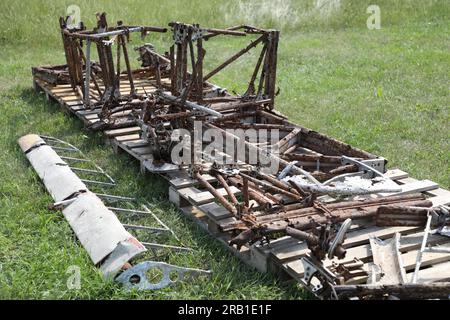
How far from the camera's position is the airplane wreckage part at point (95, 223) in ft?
14.6

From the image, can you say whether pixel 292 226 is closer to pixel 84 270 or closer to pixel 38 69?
pixel 84 270

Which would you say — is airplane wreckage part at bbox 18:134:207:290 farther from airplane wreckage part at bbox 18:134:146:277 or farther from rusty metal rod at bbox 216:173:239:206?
rusty metal rod at bbox 216:173:239:206

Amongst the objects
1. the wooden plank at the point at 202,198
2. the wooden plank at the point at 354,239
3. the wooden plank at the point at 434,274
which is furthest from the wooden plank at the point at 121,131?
the wooden plank at the point at 434,274

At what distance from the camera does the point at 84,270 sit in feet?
14.7

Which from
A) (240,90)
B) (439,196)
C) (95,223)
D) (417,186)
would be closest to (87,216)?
(95,223)

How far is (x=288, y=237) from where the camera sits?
4855 mm

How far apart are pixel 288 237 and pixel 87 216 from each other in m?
1.81

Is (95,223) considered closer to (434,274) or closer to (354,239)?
(354,239)

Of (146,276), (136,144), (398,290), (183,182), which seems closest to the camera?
(398,290)

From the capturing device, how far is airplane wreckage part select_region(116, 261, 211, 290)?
4312 mm

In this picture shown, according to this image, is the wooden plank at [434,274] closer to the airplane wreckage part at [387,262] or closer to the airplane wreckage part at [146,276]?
the airplane wreckage part at [387,262]

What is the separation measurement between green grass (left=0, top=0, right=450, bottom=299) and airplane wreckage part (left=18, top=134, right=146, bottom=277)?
0.36 feet

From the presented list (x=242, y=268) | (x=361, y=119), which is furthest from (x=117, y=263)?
(x=361, y=119)

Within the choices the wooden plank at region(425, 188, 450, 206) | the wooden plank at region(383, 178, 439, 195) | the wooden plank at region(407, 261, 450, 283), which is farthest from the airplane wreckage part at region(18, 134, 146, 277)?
the wooden plank at region(425, 188, 450, 206)
